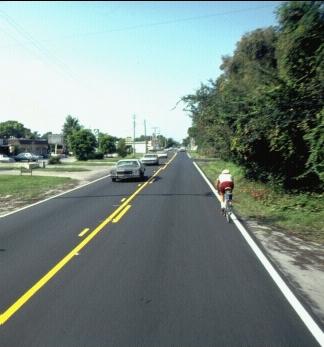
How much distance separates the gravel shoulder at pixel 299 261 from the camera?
687 centimetres

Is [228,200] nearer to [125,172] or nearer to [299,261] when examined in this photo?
[299,261]

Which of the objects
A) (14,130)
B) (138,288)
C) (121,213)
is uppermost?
(138,288)

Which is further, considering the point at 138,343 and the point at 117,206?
the point at 117,206

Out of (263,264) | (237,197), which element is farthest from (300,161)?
(263,264)

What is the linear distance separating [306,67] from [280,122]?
104 inches

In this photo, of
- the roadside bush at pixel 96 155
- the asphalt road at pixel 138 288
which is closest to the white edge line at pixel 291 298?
the asphalt road at pixel 138 288

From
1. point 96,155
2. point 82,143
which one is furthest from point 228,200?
point 96,155

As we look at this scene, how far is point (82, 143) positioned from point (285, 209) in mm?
59157

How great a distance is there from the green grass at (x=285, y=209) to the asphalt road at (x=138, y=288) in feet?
6.29

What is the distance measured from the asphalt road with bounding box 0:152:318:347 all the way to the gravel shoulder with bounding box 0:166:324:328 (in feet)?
1.36

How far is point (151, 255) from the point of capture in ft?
31.1

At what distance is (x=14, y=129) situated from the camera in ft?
607

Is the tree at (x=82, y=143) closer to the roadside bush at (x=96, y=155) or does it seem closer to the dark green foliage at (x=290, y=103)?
the roadside bush at (x=96, y=155)

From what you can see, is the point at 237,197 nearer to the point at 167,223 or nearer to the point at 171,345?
the point at 167,223
